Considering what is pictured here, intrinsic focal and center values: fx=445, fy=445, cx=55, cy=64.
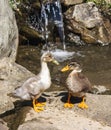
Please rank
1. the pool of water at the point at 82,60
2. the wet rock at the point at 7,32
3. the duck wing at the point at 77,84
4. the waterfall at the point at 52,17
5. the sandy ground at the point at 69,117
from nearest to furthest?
the sandy ground at the point at 69,117, the duck wing at the point at 77,84, the wet rock at the point at 7,32, the pool of water at the point at 82,60, the waterfall at the point at 52,17

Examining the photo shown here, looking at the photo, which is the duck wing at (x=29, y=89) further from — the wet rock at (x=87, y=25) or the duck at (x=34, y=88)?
the wet rock at (x=87, y=25)

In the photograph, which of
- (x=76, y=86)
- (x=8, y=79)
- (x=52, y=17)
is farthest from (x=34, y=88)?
(x=52, y=17)

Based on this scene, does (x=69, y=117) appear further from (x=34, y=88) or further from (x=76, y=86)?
(x=34, y=88)

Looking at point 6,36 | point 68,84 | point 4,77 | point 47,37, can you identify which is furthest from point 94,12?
point 68,84

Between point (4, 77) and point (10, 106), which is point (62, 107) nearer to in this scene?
point (10, 106)

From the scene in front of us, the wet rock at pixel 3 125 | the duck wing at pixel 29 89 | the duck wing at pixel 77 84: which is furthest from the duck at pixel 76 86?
the wet rock at pixel 3 125

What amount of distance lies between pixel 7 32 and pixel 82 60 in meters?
3.14

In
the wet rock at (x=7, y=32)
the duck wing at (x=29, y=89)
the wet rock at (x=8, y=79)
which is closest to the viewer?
the duck wing at (x=29, y=89)

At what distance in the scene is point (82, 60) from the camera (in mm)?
13594

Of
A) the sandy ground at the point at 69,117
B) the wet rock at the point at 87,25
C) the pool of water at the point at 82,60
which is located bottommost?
the sandy ground at the point at 69,117

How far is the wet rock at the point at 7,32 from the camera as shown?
1105cm

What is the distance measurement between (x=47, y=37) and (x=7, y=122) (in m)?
7.71

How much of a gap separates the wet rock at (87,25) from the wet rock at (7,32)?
143 inches

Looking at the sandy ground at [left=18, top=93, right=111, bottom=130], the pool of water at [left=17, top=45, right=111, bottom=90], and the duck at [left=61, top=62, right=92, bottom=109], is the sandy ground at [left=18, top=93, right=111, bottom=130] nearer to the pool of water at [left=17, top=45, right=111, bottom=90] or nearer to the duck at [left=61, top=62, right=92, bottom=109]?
the duck at [left=61, top=62, right=92, bottom=109]
